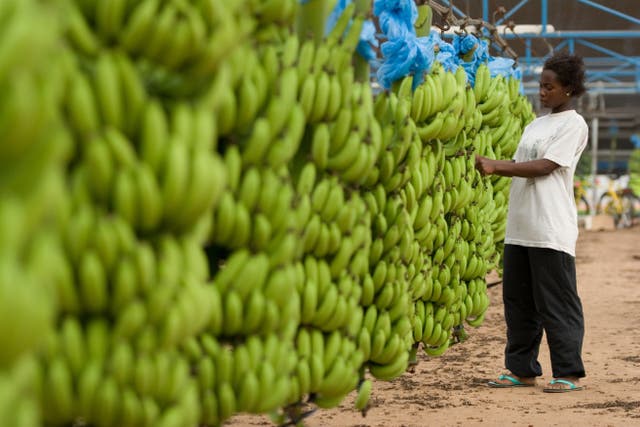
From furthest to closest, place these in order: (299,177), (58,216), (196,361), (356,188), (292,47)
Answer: (356,188), (299,177), (292,47), (196,361), (58,216)

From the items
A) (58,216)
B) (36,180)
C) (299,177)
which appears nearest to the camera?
(36,180)

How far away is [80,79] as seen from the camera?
5.16 feet

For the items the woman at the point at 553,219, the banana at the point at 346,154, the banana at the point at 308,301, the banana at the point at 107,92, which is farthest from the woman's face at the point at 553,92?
the banana at the point at 107,92

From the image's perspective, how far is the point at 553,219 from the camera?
16.8ft

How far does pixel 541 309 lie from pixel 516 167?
901 mm

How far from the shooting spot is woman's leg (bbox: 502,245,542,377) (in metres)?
5.39

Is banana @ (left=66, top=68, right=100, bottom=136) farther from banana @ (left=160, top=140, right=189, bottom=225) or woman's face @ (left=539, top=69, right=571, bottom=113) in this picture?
woman's face @ (left=539, top=69, right=571, bottom=113)

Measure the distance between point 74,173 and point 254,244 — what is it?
2.04ft

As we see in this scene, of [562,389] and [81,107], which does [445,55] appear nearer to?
[562,389]

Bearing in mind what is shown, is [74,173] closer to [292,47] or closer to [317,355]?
[292,47]

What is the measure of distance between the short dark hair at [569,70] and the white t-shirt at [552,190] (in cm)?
16

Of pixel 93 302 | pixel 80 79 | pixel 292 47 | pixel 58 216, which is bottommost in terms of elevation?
pixel 93 302

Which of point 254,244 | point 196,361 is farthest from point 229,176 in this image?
point 196,361

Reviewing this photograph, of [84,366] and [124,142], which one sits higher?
[124,142]
